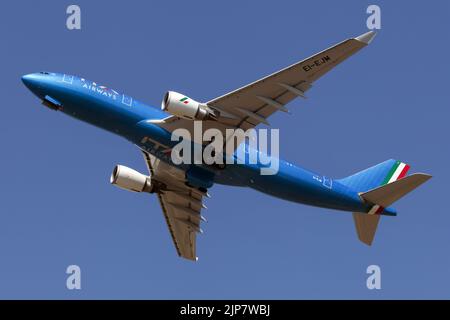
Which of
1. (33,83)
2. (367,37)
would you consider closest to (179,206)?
(33,83)

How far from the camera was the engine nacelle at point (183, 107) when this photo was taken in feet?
198

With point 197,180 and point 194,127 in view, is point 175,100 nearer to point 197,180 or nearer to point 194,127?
point 194,127

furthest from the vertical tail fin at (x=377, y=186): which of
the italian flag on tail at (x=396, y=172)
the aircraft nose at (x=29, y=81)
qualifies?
the aircraft nose at (x=29, y=81)

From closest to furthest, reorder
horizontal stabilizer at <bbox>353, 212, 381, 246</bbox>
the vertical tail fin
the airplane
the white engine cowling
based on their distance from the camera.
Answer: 1. the airplane
2. the vertical tail fin
3. the white engine cowling
4. horizontal stabilizer at <bbox>353, 212, 381, 246</bbox>

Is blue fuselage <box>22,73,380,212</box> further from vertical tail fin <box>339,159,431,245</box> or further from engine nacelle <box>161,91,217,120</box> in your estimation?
vertical tail fin <box>339,159,431,245</box>

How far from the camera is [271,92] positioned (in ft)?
198

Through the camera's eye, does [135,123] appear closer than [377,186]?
Yes

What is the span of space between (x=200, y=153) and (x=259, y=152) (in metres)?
4.38

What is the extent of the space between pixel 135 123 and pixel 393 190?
1992cm

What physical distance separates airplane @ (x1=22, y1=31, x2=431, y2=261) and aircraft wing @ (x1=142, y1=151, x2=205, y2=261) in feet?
0.50

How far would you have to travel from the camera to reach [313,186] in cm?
6688

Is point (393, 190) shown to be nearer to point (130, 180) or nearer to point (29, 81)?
point (130, 180)

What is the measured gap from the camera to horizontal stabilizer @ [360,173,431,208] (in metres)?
64.8

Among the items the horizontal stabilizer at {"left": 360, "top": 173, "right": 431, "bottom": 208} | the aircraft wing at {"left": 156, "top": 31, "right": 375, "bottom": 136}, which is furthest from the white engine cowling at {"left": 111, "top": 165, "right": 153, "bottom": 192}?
the horizontal stabilizer at {"left": 360, "top": 173, "right": 431, "bottom": 208}
